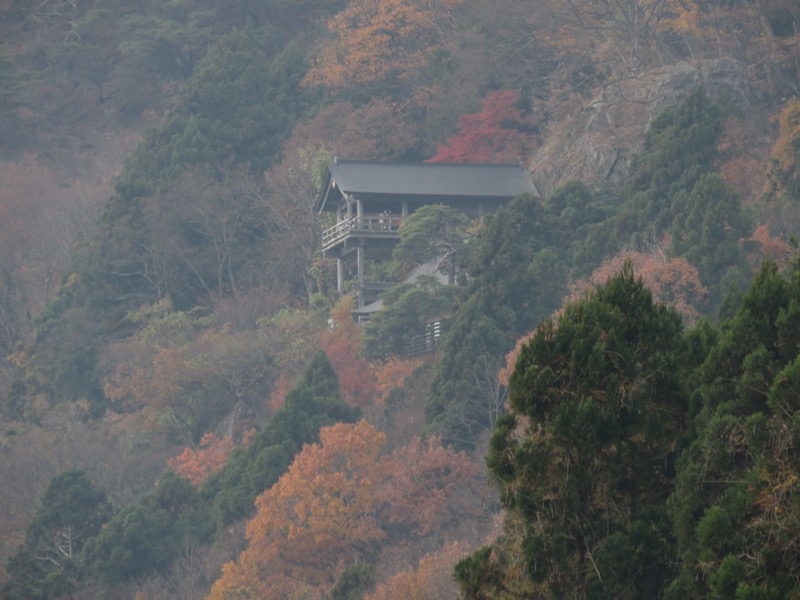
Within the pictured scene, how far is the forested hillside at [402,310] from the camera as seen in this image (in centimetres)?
1423

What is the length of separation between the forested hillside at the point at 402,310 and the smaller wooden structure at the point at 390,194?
0.98 m

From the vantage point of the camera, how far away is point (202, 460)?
40.0m

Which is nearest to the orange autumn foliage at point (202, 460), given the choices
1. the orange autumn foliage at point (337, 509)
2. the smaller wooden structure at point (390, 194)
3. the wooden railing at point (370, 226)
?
the smaller wooden structure at point (390, 194)

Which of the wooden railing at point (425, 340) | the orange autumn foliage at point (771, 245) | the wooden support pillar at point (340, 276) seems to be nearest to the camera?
the orange autumn foliage at point (771, 245)

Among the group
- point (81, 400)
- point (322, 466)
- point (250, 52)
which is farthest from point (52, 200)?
point (322, 466)

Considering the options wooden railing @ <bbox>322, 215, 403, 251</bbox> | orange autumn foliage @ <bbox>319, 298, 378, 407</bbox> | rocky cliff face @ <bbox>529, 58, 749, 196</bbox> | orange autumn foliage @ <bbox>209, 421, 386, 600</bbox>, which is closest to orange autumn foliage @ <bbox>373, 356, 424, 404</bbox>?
orange autumn foliage @ <bbox>319, 298, 378, 407</bbox>

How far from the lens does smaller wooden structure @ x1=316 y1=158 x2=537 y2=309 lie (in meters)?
43.8

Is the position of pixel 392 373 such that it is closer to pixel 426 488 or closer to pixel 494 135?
pixel 426 488

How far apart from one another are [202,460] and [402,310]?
646cm

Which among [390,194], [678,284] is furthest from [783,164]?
[390,194]

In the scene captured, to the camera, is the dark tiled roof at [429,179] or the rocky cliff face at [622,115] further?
the dark tiled roof at [429,179]

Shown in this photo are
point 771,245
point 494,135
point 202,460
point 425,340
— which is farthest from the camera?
point 494,135

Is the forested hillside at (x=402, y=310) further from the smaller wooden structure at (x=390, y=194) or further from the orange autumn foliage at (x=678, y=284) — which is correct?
the smaller wooden structure at (x=390, y=194)

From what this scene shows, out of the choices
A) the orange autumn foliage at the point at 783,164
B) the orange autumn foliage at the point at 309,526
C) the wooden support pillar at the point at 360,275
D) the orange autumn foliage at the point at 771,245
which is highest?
the orange autumn foliage at the point at 783,164
